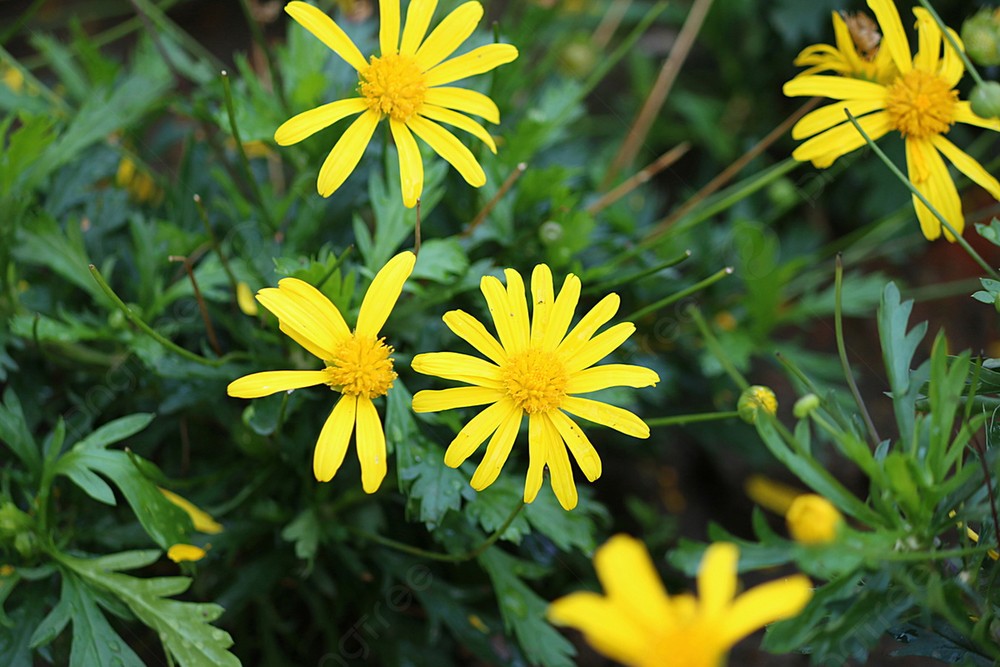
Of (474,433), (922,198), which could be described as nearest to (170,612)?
(474,433)

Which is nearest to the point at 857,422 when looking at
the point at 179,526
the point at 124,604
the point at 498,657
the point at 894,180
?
the point at 498,657

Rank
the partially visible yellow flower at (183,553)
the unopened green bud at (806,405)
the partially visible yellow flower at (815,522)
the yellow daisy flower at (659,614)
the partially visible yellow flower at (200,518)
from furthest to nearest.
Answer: the partially visible yellow flower at (200,518) < the partially visible yellow flower at (183,553) < the unopened green bud at (806,405) < the partially visible yellow flower at (815,522) < the yellow daisy flower at (659,614)

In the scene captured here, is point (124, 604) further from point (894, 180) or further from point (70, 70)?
point (894, 180)

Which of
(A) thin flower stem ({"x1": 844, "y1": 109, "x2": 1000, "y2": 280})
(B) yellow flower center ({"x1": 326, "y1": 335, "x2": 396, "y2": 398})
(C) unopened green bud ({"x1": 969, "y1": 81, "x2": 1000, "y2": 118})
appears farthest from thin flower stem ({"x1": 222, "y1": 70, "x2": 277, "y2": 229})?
(C) unopened green bud ({"x1": 969, "y1": 81, "x2": 1000, "y2": 118})

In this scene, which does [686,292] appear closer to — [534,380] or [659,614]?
[534,380]

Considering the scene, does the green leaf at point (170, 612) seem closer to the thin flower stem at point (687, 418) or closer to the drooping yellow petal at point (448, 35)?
the thin flower stem at point (687, 418)

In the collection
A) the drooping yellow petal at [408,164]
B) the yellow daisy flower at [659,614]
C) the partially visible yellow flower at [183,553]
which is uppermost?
the drooping yellow petal at [408,164]

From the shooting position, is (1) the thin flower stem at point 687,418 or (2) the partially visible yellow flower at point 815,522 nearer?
(2) the partially visible yellow flower at point 815,522

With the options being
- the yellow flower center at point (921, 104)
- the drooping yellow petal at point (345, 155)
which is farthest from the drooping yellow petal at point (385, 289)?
the yellow flower center at point (921, 104)

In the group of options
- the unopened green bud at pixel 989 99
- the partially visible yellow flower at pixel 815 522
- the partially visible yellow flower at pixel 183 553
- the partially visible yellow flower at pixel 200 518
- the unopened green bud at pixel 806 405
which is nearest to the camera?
the partially visible yellow flower at pixel 815 522
